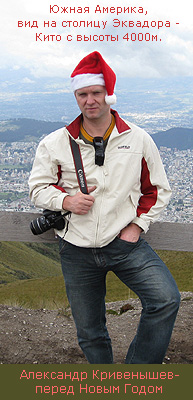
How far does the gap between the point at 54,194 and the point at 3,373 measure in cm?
182

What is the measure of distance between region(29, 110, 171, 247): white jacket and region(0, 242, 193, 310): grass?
3296cm

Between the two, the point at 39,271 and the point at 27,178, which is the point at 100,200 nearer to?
the point at 39,271

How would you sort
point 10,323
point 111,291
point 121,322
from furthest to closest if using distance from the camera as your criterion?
point 111,291 → point 121,322 → point 10,323

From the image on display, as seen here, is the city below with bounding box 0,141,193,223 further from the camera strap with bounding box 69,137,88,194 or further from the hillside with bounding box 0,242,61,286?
the camera strap with bounding box 69,137,88,194

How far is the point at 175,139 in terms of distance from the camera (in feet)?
600

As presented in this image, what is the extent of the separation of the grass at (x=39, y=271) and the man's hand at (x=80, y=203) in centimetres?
3313

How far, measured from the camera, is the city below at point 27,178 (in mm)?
72537

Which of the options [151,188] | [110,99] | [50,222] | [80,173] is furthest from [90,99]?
[50,222]

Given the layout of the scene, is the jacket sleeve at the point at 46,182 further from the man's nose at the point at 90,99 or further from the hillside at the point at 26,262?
the hillside at the point at 26,262

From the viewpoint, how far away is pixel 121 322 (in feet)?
21.1

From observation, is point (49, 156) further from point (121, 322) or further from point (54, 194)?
point (121, 322)

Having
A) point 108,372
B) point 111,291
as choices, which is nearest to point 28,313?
point 108,372

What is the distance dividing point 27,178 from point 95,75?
445 feet

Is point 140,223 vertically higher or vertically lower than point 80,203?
lower
